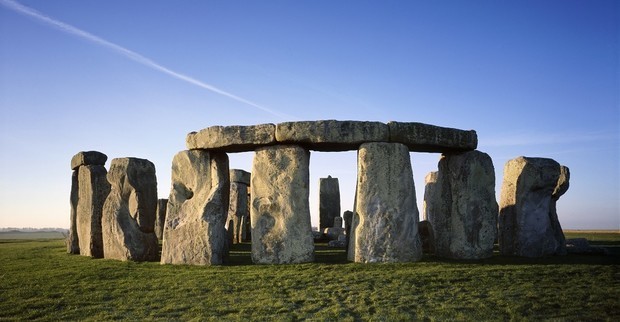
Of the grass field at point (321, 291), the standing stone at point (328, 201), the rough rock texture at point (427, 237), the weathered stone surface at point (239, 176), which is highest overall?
the weathered stone surface at point (239, 176)

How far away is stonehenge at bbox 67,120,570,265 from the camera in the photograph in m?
8.84

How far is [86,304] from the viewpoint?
6090 millimetres

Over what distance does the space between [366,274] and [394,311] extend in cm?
201

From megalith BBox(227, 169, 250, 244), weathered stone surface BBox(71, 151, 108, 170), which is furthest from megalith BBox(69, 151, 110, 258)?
megalith BBox(227, 169, 250, 244)

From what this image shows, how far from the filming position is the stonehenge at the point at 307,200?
29.0ft

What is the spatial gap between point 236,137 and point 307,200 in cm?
172

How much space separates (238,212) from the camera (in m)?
15.6

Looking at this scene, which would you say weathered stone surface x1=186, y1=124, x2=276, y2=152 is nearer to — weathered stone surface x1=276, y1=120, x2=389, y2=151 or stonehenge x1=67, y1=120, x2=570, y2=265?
stonehenge x1=67, y1=120, x2=570, y2=265

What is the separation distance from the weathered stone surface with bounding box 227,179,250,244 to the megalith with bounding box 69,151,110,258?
480cm

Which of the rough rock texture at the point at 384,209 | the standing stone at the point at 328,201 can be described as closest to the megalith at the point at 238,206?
the standing stone at the point at 328,201

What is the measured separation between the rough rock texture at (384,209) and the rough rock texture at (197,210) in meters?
2.49

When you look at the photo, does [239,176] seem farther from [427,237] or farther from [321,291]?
[321,291]

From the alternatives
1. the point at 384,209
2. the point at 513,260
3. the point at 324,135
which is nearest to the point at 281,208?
the point at 324,135

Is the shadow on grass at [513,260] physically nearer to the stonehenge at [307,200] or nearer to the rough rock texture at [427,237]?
the stonehenge at [307,200]
